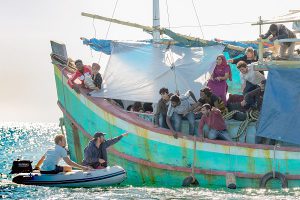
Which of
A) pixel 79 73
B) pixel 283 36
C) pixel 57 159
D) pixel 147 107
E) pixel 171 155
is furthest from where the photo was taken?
pixel 147 107

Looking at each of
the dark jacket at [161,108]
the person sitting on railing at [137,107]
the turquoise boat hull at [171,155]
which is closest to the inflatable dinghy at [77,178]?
the turquoise boat hull at [171,155]

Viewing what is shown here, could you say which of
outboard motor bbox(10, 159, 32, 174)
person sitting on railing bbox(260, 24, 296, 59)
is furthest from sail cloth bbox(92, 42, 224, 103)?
outboard motor bbox(10, 159, 32, 174)

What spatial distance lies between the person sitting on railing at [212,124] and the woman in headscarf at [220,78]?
4.33 feet

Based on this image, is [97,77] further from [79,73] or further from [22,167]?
[22,167]

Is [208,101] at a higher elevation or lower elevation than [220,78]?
lower

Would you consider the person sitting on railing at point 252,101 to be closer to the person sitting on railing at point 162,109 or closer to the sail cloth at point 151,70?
the person sitting on railing at point 162,109

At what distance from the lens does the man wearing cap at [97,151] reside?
2411 centimetres

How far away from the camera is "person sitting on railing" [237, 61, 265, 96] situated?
2431 cm

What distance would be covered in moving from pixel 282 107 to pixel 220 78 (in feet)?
7.00

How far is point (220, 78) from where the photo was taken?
25.3 metres

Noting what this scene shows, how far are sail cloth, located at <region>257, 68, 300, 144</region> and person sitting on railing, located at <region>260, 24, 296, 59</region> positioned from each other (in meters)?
0.49

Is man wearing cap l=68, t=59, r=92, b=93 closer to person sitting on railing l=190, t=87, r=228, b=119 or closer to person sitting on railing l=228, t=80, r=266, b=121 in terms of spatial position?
person sitting on railing l=190, t=87, r=228, b=119

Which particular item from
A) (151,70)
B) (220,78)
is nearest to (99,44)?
(151,70)

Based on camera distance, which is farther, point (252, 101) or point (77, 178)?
point (252, 101)
